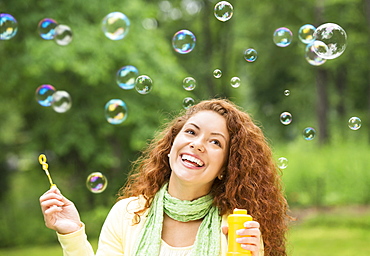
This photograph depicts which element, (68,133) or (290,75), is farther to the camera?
(290,75)

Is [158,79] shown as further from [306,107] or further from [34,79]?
[306,107]

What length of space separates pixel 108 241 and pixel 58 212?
264 mm

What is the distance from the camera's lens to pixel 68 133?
1001 cm

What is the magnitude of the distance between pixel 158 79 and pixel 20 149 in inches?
154

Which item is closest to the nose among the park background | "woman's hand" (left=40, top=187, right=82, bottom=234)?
"woman's hand" (left=40, top=187, right=82, bottom=234)

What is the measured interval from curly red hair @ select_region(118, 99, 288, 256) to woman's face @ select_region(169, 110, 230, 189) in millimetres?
48

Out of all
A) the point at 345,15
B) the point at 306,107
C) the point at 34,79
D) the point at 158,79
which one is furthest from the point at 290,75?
the point at 34,79

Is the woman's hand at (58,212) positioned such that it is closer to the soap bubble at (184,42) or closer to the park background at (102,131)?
the soap bubble at (184,42)

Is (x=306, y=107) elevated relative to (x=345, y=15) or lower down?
lower down

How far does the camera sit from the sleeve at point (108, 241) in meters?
2.37

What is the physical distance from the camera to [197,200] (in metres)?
2.49

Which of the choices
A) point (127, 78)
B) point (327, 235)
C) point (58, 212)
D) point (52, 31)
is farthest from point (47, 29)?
point (327, 235)

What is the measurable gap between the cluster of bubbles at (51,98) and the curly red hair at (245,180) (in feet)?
7.17

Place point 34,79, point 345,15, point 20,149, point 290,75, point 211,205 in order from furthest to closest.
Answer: point 290,75
point 345,15
point 20,149
point 34,79
point 211,205
